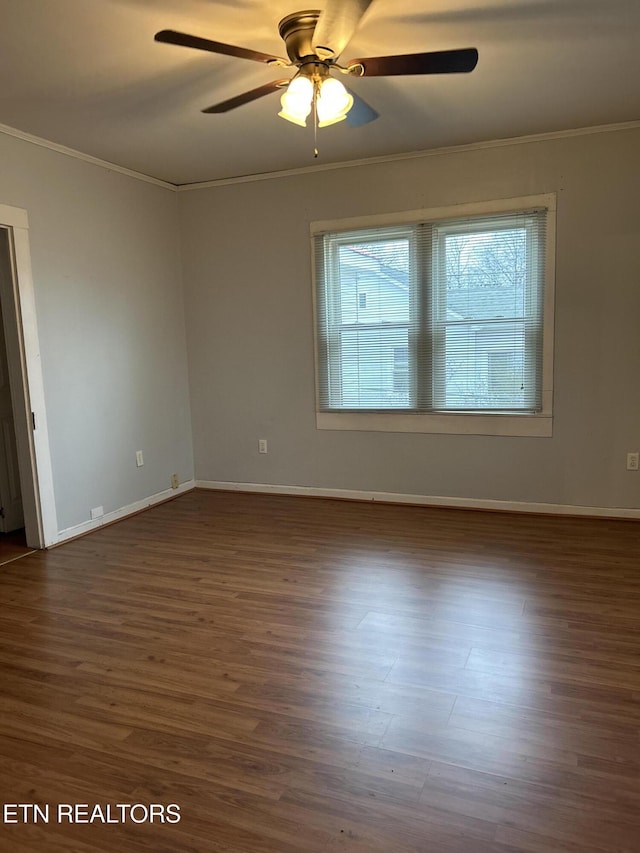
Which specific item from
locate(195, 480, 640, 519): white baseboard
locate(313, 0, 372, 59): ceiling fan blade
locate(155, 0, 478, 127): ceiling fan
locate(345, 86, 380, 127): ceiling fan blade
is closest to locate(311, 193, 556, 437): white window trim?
locate(195, 480, 640, 519): white baseboard

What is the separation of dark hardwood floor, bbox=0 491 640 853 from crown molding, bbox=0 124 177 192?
8.73 ft

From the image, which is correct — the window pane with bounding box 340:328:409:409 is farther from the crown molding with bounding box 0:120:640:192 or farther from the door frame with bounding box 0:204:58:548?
the door frame with bounding box 0:204:58:548

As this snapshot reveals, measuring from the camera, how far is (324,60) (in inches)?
96.5

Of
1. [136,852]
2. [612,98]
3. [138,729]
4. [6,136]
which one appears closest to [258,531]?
[138,729]

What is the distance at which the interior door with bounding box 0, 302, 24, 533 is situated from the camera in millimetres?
4230

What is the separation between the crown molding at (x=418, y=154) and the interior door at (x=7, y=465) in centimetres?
211

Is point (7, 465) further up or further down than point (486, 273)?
further down

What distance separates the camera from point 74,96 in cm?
315

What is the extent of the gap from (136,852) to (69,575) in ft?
7.09

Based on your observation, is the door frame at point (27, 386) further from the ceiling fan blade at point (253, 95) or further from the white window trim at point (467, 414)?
the white window trim at point (467, 414)

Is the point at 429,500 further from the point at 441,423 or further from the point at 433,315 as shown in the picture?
the point at 433,315

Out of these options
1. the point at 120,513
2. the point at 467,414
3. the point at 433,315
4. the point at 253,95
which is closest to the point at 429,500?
the point at 467,414

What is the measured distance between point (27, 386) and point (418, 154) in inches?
125

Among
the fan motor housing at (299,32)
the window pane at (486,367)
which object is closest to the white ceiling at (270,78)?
the fan motor housing at (299,32)
